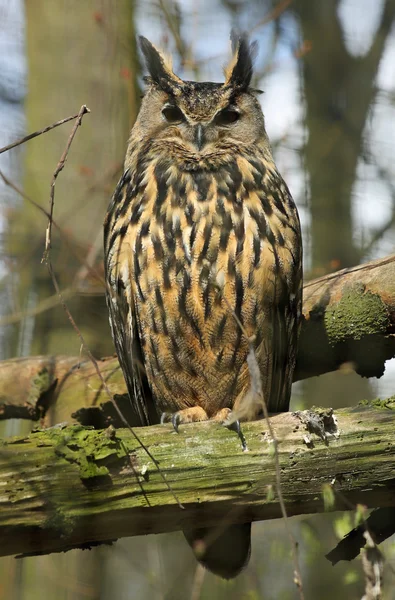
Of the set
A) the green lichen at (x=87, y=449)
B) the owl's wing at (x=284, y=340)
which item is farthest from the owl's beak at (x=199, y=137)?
the green lichen at (x=87, y=449)

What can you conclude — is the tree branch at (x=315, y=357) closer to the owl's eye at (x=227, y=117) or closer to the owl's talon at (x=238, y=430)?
the owl's eye at (x=227, y=117)

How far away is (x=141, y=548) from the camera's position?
522 centimetres

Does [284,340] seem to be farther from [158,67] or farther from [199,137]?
[158,67]

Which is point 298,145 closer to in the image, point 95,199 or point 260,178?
point 95,199

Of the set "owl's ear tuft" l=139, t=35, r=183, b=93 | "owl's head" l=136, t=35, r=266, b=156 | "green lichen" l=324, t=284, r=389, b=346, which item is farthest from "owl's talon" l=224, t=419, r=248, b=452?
"owl's ear tuft" l=139, t=35, r=183, b=93

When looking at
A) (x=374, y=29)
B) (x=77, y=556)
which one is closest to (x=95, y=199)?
(x=77, y=556)

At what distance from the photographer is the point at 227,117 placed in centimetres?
309

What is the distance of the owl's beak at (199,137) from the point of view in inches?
116

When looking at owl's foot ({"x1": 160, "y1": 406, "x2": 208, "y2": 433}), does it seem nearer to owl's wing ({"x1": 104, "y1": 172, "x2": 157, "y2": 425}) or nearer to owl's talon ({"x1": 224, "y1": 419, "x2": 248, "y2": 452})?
owl's wing ({"x1": 104, "y1": 172, "x2": 157, "y2": 425})

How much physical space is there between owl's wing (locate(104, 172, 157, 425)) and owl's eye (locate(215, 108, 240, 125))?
17.5 inches

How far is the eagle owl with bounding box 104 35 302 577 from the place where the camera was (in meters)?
2.68

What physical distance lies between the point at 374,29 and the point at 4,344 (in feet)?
12.3

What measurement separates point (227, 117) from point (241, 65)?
0.25 metres

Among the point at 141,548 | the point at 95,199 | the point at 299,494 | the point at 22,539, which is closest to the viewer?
the point at 22,539
